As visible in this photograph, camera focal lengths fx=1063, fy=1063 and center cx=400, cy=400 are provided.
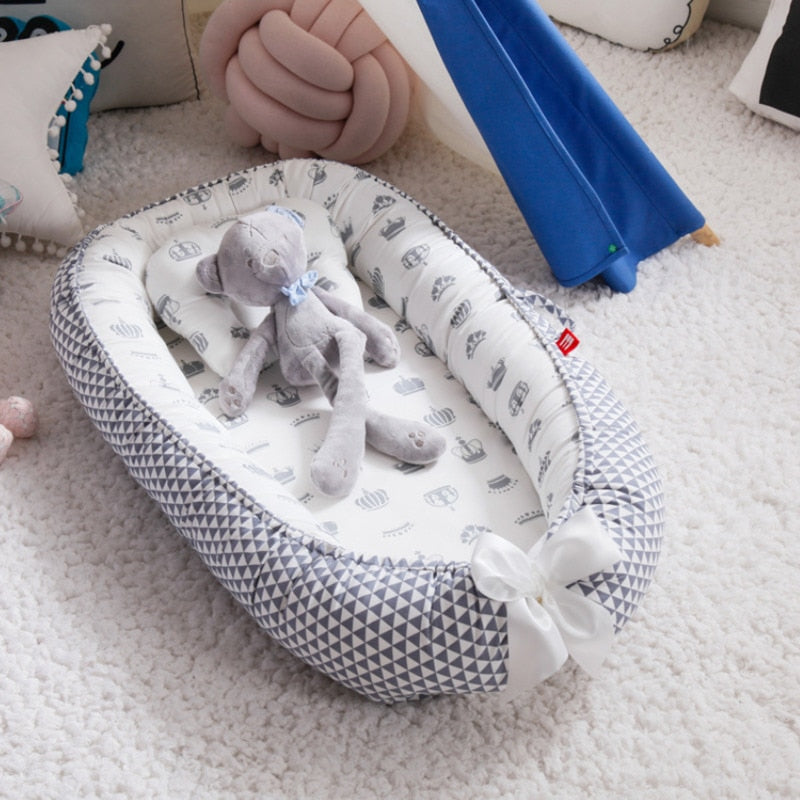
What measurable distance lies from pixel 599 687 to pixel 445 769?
222 millimetres

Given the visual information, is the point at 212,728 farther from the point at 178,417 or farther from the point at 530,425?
the point at 530,425

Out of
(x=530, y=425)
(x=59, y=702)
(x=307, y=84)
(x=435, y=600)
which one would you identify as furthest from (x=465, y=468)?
(x=307, y=84)

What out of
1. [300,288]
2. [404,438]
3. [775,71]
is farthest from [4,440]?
[775,71]

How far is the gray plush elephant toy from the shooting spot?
1.51m

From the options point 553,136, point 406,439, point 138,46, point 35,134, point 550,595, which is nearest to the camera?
point 550,595

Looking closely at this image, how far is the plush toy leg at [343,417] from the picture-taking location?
144 cm

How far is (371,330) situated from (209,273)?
26cm

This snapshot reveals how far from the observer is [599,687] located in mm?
1316

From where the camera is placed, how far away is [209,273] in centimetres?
162

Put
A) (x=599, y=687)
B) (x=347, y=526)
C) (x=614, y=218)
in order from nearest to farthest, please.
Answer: (x=599, y=687) < (x=347, y=526) < (x=614, y=218)

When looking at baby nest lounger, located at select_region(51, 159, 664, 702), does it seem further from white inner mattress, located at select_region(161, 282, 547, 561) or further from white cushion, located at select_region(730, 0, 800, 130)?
white cushion, located at select_region(730, 0, 800, 130)

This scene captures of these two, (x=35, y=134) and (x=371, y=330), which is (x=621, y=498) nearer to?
(x=371, y=330)

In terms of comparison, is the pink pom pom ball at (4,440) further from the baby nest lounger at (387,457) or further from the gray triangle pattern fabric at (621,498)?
the gray triangle pattern fabric at (621,498)

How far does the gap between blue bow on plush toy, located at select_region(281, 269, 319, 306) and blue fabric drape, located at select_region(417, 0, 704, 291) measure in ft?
1.37
